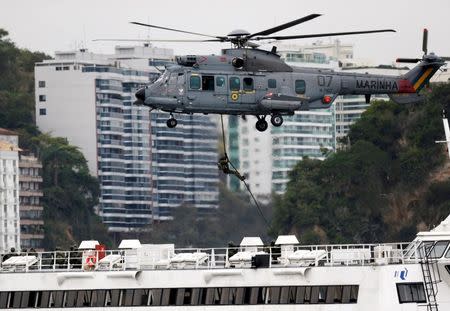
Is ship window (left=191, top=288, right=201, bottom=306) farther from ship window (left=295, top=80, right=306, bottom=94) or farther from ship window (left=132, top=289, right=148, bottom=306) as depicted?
ship window (left=295, top=80, right=306, bottom=94)

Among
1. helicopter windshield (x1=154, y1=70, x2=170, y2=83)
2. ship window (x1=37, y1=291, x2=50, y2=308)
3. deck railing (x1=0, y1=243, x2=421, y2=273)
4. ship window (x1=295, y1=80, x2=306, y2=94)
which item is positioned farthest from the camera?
ship window (x1=295, y1=80, x2=306, y2=94)

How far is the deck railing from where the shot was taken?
101312mm

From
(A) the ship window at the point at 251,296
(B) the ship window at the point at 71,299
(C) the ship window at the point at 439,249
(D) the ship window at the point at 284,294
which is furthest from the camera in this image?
(B) the ship window at the point at 71,299

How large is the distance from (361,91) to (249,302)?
26729 mm

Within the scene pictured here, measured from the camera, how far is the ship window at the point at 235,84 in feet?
398

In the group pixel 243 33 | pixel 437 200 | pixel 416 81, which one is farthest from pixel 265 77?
pixel 437 200

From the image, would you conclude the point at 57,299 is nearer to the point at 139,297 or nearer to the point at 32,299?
the point at 32,299

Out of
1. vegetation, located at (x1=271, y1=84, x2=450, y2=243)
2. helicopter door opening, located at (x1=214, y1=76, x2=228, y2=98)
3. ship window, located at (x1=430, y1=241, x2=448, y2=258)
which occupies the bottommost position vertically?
ship window, located at (x1=430, y1=241, x2=448, y2=258)

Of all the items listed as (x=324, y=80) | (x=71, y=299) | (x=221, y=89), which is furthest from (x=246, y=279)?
(x=324, y=80)

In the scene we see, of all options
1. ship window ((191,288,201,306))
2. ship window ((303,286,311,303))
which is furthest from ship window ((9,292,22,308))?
ship window ((303,286,311,303))

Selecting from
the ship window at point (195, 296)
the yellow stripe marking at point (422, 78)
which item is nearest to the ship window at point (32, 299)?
the ship window at point (195, 296)

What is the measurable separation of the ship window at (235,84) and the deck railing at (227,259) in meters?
12.8

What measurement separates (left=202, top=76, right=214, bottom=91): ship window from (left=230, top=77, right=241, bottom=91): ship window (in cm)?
98

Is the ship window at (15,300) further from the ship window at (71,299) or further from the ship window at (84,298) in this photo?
the ship window at (84,298)
